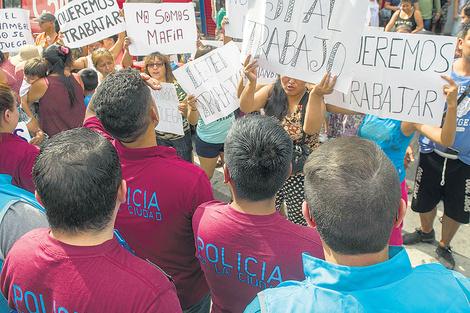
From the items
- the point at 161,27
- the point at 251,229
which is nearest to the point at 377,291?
the point at 251,229

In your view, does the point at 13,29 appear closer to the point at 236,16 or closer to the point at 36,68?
the point at 36,68

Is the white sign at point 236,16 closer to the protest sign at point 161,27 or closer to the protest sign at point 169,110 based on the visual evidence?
the protest sign at point 161,27

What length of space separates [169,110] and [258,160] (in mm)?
1879

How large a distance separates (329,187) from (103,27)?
3.64 meters

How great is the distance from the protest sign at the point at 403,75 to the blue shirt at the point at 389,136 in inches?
13.5

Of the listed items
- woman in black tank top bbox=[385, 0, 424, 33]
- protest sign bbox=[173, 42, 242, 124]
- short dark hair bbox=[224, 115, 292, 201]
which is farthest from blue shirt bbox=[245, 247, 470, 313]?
woman in black tank top bbox=[385, 0, 424, 33]

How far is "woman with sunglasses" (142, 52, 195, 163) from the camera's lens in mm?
3529

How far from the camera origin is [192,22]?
11.4 feet

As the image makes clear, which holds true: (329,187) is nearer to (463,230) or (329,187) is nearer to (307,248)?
(307,248)

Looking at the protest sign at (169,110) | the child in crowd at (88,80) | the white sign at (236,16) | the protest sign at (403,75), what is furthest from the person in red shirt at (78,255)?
the child in crowd at (88,80)

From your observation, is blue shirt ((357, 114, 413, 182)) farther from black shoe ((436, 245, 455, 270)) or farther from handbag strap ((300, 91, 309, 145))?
black shoe ((436, 245, 455, 270))

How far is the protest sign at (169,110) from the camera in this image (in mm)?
3000

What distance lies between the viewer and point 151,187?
159cm

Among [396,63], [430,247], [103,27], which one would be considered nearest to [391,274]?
[396,63]
